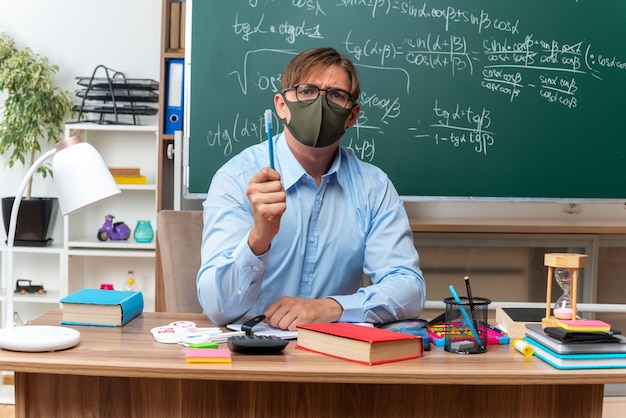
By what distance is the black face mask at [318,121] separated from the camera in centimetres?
187

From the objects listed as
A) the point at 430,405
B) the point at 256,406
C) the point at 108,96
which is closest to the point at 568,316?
the point at 430,405

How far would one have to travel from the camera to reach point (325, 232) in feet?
6.57

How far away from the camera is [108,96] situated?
376 cm

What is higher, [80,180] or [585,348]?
[80,180]

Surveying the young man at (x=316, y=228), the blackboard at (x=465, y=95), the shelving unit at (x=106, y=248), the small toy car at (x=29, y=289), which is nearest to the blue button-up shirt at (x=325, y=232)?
the young man at (x=316, y=228)

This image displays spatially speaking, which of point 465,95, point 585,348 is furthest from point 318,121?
point 465,95

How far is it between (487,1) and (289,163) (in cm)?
168

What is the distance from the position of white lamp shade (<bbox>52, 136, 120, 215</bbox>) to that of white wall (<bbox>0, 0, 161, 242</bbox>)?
2.63 meters

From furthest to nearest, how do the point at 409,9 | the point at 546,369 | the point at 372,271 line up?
the point at 409,9, the point at 372,271, the point at 546,369

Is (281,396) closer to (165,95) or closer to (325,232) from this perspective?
(325,232)

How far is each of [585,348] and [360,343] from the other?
0.42 m

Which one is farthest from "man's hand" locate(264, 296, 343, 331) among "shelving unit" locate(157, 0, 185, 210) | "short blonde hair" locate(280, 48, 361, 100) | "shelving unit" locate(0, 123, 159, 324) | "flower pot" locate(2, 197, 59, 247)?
"flower pot" locate(2, 197, 59, 247)

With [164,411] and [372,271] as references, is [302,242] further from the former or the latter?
[164,411]

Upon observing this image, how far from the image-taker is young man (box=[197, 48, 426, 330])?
172 cm
